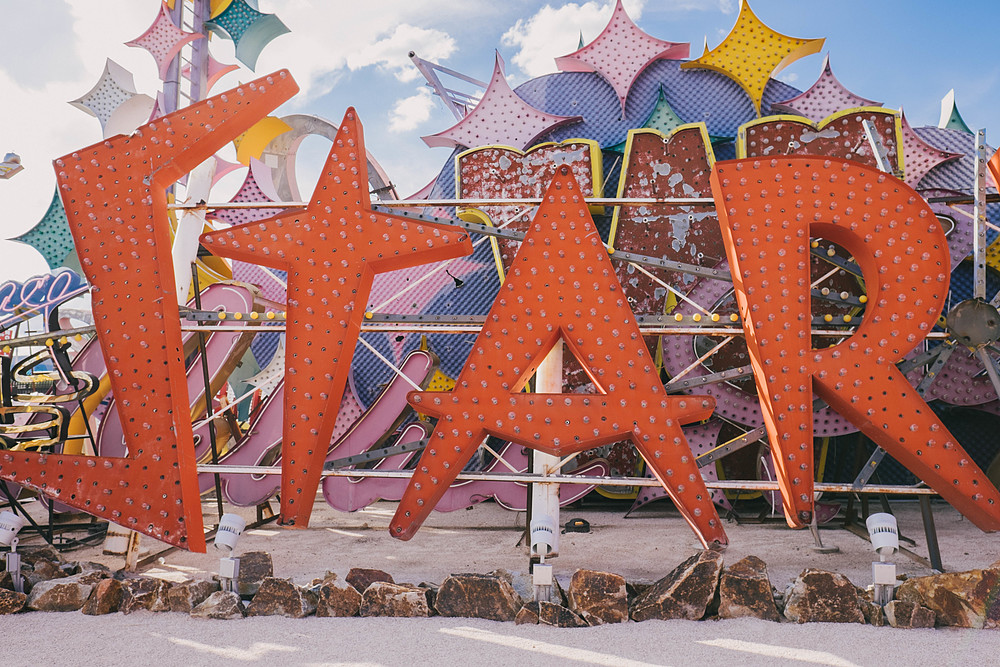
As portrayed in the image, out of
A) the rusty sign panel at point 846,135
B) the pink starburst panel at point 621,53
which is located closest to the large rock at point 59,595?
the rusty sign panel at point 846,135

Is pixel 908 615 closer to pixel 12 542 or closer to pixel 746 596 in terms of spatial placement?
pixel 746 596

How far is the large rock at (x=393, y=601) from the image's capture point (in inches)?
182

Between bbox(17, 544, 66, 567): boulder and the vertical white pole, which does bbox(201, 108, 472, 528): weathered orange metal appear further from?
bbox(17, 544, 66, 567): boulder

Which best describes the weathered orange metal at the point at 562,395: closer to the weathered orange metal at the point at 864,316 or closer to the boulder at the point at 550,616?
the weathered orange metal at the point at 864,316

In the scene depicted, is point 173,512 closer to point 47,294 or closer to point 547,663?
point 547,663

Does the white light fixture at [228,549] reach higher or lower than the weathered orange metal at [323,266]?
lower

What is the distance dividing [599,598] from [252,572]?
8.79 ft

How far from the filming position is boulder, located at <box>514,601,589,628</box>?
4418mm

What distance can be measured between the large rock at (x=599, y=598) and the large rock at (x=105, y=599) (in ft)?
11.1

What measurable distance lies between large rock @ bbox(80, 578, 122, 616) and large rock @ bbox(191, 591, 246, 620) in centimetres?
63

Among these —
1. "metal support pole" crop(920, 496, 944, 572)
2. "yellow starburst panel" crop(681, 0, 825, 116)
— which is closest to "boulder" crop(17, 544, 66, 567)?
"metal support pole" crop(920, 496, 944, 572)

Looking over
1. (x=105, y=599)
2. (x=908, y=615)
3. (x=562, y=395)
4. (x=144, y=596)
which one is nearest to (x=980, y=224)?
(x=908, y=615)

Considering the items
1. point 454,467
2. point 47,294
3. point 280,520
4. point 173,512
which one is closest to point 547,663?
point 454,467

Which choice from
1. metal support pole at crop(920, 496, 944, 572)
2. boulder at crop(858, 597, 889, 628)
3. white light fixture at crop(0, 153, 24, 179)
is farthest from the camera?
white light fixture at crop(0, 153, 24, 179)
